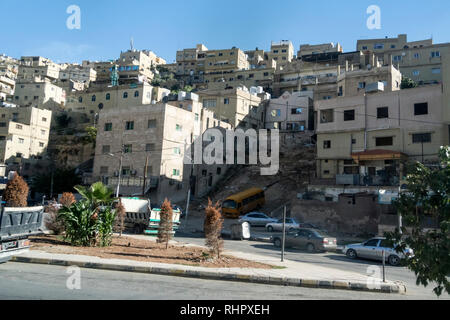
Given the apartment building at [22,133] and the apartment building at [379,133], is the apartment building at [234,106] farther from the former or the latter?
the apartment building at [22,133]

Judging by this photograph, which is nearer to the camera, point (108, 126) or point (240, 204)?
point (240, 204)

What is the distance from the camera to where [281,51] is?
332 feet

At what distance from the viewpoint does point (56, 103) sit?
7694 cm

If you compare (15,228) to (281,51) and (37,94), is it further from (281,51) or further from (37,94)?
(281,51)

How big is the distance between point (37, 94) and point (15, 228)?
77.4 m

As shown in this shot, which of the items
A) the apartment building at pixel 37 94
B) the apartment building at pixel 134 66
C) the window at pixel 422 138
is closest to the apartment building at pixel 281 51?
the apartment building at pixel 134 66

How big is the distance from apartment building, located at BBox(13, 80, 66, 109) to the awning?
65416mm

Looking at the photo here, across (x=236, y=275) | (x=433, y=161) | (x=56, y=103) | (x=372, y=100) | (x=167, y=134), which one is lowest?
(x=236, y=275)

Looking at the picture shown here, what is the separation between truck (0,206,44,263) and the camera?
411 inches

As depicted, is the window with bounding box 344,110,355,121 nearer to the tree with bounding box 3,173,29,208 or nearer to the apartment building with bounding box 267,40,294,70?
the tree with bounding box 3,173,29,208

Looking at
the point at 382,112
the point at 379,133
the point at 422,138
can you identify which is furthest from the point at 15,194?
the point at 422,138
